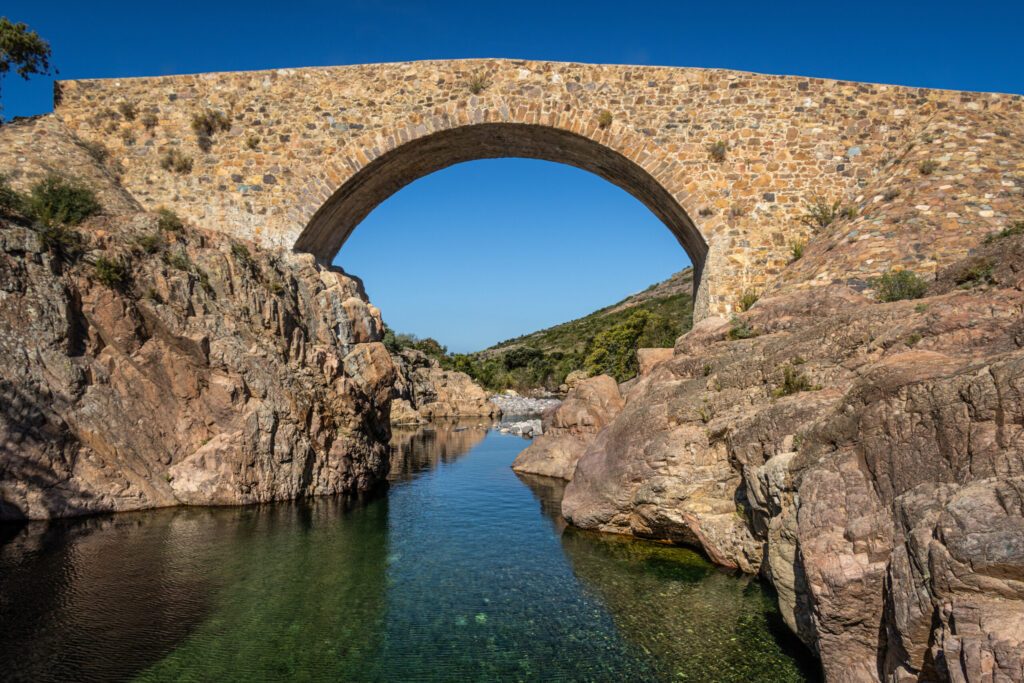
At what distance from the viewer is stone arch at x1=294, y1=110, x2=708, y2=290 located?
486 inches

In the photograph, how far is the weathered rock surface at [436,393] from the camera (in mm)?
24844

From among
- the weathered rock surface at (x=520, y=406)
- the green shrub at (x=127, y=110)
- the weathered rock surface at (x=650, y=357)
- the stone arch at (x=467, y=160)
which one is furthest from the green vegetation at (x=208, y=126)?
the weathered rock surface at (x=520, y=406)

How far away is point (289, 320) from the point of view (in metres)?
10.8

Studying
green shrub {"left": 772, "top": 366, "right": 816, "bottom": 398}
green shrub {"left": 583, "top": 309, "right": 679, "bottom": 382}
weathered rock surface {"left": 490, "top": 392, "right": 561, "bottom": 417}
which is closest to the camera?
green shrub {"left": 772, "top": 366, "right": 816, "bottom": 398}

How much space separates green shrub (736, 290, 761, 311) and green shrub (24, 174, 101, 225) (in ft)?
36.3

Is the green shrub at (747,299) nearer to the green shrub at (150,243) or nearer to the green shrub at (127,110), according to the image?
the green shrub at (150,243)

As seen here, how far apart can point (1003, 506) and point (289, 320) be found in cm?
988

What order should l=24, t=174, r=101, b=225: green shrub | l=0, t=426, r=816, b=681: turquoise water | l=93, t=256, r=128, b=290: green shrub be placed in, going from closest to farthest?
l=0, t=426, r=816, b=681: turquoise water
l=93, t=256, r=128, b=290: green shrub
l=24, t=174, r=101, b=225: green shrub

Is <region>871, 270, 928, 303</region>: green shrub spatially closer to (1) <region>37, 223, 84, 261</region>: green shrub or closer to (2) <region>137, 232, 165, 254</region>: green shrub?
(2) <region>137, 232, 165, 254</region>: green shrub

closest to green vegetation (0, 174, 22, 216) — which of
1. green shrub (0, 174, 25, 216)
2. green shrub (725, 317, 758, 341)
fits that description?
green shrub (0, 174, 25, 216)

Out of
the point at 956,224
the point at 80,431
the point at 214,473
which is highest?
the point at 956,224

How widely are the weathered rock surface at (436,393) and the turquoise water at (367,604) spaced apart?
15.6 metres

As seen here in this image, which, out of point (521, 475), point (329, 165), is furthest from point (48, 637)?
point (329, 165)

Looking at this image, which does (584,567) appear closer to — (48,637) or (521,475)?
(48,637)
